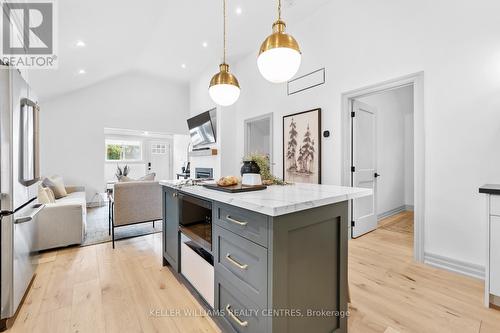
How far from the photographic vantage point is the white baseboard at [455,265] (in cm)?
→ 213

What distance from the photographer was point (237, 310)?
51.2 inches

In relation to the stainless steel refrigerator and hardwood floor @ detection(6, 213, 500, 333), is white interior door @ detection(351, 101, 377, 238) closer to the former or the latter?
hardwood floor @ detection(6, 213, 500, 333)

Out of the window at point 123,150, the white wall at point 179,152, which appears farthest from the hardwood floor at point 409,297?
the window at point 123,150

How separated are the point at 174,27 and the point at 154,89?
2885 mm

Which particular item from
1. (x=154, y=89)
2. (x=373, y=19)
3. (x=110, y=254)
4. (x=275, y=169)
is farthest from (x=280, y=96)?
(x=154, y=89)

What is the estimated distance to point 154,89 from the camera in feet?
20.6

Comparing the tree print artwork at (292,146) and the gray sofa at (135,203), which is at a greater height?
the tree print artwork at (292,146)

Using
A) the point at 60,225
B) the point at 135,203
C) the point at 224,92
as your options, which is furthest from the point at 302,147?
the point at 60,225

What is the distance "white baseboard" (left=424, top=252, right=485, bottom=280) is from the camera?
6.98 ft

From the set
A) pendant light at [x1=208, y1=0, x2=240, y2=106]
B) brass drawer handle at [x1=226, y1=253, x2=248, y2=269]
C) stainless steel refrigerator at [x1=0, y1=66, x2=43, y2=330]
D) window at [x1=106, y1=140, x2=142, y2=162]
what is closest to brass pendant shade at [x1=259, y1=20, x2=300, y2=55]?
pendant light at [x1=208, y1=0, x2=240, y2=106]

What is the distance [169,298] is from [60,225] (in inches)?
81.1

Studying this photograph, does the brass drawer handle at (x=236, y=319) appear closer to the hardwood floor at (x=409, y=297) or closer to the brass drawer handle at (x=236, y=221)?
the brass drawer handle at (x=236, y=221)

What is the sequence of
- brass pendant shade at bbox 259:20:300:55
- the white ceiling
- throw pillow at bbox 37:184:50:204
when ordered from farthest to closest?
throw pillow at bbox 37:184:50:204, the white ceiling, brass pendant shade at bbox 259:20:300:55

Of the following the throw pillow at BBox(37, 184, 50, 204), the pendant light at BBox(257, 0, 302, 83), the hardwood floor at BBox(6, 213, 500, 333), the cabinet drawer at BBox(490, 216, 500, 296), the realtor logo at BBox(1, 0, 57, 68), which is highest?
the realtor logo at BBox(1, 0, 57, 68)
